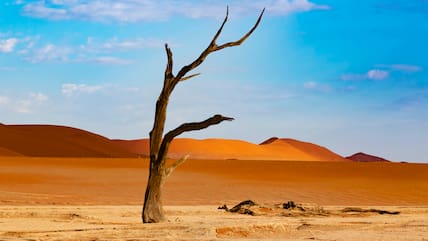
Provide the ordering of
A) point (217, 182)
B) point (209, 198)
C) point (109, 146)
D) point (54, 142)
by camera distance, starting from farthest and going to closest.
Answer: point (109, 146)
point (54, 142)
point (217, 182)
point (209, 198)

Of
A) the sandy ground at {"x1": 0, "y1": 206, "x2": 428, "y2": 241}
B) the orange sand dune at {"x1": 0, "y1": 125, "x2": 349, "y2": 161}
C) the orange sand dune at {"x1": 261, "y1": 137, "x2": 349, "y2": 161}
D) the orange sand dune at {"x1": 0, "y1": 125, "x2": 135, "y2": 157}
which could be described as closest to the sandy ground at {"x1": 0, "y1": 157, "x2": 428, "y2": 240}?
the sandy ground at {"x1": 0, "y1": 206, "x2": 428, "y2": 241}

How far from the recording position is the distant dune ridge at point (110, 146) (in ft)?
201

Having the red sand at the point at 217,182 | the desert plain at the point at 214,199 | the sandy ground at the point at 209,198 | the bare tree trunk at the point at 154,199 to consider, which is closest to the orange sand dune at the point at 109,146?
the red sand at the point at 217,182

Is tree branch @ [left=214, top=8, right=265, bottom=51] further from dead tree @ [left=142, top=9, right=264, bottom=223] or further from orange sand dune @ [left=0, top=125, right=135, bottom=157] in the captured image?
orange sand dune @ [left=0, top=125, right=135, bottom=157]

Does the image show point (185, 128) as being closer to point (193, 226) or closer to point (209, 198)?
point (193, 226)

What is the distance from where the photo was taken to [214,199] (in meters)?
24.3

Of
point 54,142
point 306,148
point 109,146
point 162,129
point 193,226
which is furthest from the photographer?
point 306,148

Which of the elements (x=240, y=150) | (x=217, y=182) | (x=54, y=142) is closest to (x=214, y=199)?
(x=217, y=182)

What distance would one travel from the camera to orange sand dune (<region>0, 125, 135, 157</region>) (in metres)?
60.3

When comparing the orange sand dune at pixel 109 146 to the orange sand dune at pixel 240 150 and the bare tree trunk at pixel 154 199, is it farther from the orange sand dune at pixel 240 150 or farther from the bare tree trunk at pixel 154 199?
the bare tree trunk at pixel 154 199

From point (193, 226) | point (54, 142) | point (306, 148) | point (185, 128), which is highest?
point (306, 148)

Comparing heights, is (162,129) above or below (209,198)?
above

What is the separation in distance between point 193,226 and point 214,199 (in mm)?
11606

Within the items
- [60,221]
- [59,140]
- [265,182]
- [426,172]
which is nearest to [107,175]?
[265,182]
